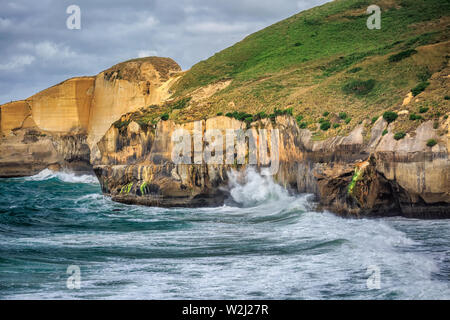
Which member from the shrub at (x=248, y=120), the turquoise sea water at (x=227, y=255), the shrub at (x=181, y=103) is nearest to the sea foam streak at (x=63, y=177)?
the shrub at (x=181, y=103)

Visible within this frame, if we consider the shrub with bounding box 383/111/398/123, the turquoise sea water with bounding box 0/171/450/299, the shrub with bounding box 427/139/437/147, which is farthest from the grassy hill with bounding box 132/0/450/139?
the turquoise sea water with bounding box 0/171/450/299

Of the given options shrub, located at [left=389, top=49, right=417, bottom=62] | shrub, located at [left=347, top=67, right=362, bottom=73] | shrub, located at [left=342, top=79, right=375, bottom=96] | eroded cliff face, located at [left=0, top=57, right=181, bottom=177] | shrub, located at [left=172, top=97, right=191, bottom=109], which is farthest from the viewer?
eroded cliff face, located at [left=0, top=57, right=181, bottom=177]

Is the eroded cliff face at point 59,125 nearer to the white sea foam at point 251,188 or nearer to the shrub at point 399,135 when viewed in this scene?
the white sea foam at point 251,188

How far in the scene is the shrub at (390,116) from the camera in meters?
25.1

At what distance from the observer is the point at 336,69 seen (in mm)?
47594

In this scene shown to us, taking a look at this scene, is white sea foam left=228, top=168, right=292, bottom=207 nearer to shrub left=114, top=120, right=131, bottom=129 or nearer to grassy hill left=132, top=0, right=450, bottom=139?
grassy hill left=132, top=0, right=450, bottom=139

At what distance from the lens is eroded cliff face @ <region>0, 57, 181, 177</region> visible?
6494 centimetres

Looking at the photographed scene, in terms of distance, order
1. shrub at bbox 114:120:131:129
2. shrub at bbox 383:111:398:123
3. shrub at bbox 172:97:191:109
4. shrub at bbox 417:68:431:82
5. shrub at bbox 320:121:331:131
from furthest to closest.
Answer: shrub at bbox 172:97:191:109, shrub at bbox 114:120:131:129, shrub at bbox 417:68:431:82, shrub at bbox 320:121:331:131, shrub at bbox 383:111:398:123

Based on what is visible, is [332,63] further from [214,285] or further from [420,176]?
[214,285]

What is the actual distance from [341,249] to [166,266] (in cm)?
534

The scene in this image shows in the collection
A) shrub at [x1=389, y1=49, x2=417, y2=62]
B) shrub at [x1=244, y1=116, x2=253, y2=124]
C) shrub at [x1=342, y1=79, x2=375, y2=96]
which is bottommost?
shrub at [x1=244, y1=116, x2=253, y2=124]

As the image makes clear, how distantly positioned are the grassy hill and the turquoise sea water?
6.58 meters

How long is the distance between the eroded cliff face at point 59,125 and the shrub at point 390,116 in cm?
4106
